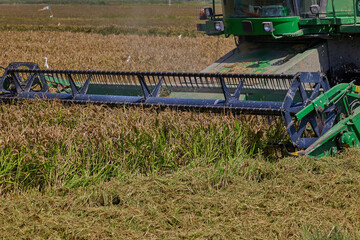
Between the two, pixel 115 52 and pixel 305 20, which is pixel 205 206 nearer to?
pixel 305 20

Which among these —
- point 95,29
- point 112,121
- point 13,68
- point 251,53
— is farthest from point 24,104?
point 95,29

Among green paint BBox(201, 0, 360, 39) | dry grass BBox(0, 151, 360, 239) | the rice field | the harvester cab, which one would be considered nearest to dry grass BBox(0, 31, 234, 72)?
the harvester cab

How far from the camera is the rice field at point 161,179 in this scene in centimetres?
331

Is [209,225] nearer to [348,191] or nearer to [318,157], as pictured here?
[348,191]

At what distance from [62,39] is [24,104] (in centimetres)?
1084

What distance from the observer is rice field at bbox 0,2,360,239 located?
10.9 ft

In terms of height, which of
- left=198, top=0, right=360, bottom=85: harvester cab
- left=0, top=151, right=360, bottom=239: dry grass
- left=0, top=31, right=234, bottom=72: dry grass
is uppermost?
left=198, top=0, right=360, bottom=85: harvester cab

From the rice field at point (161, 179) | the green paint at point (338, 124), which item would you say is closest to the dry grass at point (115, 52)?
the rice field at point (161, 179)

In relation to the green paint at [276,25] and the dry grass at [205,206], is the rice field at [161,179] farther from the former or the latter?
the green paint at [276,25]

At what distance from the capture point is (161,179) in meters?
3.94

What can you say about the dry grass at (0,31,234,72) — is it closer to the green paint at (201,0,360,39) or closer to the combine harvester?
the combine harvester

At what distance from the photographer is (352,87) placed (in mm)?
4660

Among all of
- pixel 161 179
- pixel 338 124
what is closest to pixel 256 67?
pixel 338 124

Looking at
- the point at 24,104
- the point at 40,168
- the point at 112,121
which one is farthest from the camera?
the point at 24,104
